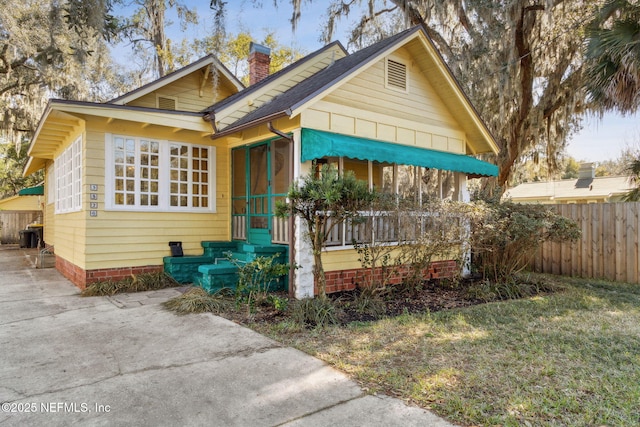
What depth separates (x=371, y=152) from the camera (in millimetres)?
7141

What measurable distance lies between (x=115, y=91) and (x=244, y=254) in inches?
748

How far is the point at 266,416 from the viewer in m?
3.05

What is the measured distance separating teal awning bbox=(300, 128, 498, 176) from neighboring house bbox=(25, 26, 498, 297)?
3 centimetres

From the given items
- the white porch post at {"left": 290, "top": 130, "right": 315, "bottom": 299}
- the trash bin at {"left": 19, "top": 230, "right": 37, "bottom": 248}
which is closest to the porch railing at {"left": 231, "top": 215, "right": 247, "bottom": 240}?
the white porch post at {"left": 290, "top": 130, "right": 315, "bottom": 299}

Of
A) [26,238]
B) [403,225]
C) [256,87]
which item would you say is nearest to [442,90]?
[403,225]

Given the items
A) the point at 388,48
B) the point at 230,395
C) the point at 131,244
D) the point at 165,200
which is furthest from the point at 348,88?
the point at 230,395

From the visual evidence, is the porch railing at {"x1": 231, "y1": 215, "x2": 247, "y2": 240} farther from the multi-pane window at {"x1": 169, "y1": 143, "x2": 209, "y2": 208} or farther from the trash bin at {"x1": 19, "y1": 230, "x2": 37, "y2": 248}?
the trash bin at {"x1": 19, "y1": 230, "x2": 37, "y2": 248}

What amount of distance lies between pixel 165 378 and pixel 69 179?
301 inches

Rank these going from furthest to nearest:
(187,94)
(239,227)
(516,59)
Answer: (516,59) < (187,94) < (239,227)

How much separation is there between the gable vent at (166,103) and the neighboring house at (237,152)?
0.14ft

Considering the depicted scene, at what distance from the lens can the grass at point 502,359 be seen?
10.4 feet

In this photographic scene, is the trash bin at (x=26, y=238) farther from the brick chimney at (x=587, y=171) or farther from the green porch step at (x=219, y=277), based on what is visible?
the brick chimney at (x=587, y=171)

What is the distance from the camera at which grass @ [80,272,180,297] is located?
7417mm

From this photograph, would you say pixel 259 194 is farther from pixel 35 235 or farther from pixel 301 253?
pixel 35 235
